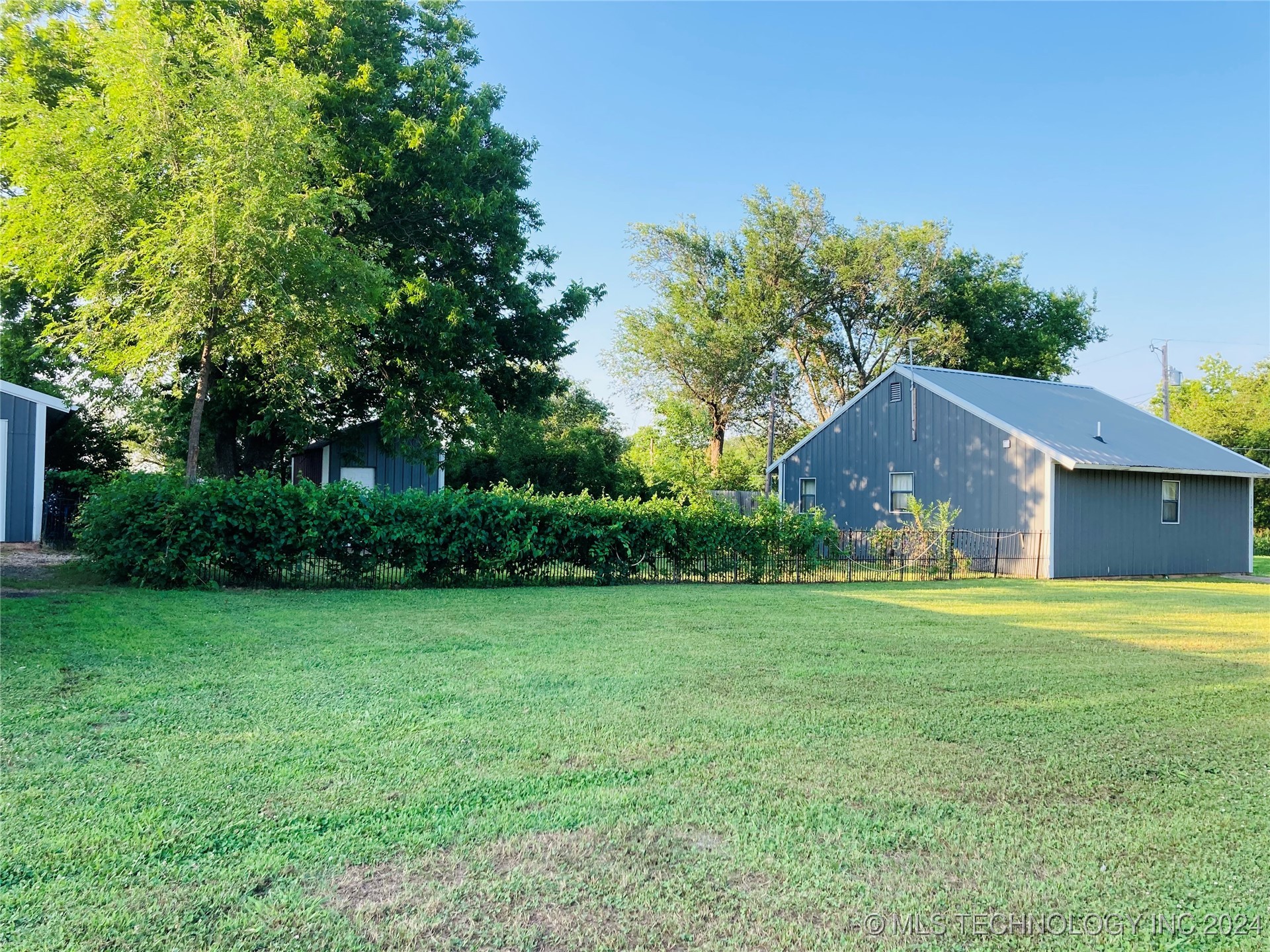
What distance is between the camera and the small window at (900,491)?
18.4m

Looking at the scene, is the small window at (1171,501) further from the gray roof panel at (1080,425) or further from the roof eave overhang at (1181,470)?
the gray roof panel at (1080,425)

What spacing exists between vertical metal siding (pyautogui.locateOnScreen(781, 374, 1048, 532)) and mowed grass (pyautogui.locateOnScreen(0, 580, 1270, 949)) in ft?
33.4

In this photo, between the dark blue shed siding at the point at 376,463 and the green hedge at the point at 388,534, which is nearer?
the green hedge at the point at 388,534

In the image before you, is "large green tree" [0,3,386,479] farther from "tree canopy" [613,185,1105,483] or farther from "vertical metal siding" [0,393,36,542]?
"tree canopy" [613,185,1105,483]

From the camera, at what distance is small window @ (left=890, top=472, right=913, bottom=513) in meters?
18.4

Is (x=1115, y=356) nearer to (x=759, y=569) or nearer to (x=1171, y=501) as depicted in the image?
(x=1171, y=501)

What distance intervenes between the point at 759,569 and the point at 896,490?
6458 mm

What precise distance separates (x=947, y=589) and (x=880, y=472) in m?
6.68

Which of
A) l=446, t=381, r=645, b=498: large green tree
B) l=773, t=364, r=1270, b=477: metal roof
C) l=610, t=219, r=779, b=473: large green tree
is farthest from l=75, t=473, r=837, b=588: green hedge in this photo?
l=610, t=219, r=779, b=473: large green tree

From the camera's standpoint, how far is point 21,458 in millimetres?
13641

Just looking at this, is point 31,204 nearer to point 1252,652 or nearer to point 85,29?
point 85,29

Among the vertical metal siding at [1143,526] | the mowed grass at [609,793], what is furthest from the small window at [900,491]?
the mowed grass at [609,793]

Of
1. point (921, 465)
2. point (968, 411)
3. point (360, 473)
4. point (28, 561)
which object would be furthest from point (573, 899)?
point (360, 473)

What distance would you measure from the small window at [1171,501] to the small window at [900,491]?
17.6 feet
